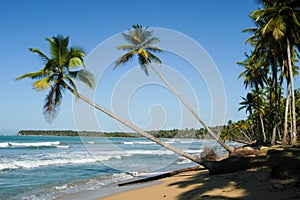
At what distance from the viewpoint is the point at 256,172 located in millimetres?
10117

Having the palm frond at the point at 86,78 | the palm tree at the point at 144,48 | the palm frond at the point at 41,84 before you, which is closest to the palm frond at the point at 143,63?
the palm tree at the point at 144,48

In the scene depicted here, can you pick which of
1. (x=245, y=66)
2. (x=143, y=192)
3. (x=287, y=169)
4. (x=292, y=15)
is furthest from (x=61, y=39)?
(x=245, y=66)

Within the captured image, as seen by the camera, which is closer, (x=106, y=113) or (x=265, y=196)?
(x=265, y=196)

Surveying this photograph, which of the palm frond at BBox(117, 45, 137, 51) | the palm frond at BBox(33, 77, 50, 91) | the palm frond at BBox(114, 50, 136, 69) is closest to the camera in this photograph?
the palm frond at BBox(33, 77, 50, 91)

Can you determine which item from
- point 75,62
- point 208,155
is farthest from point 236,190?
point 208,155

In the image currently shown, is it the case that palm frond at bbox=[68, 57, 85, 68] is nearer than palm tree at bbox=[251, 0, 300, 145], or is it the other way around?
palm frond at bbox=[68, 57, 85, 68]

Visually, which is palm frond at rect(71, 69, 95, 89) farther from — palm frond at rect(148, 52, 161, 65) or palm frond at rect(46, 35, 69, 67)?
palm frond at rect(148, 52, 161, 65)

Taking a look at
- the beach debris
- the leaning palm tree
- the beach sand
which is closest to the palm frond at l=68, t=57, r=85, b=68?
the leaning palm tree

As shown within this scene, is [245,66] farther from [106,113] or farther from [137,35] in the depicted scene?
[106,113]

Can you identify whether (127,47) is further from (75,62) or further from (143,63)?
(75,62)

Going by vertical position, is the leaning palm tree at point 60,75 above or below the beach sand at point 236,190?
above

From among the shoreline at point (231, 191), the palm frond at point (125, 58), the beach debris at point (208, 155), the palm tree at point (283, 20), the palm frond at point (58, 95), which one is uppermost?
the palm tree at point (283, 20)

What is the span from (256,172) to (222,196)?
9.02ft

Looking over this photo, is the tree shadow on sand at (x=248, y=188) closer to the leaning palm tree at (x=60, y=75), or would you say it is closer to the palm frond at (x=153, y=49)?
the leaning palm tree at (x=60, y=75)
